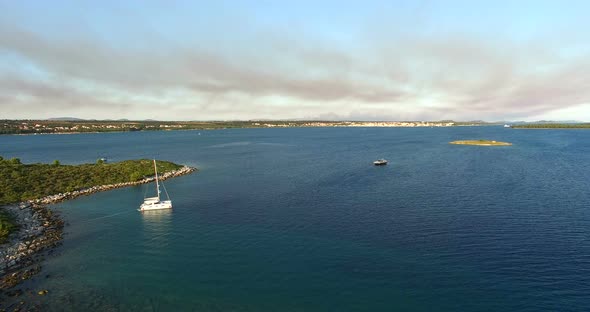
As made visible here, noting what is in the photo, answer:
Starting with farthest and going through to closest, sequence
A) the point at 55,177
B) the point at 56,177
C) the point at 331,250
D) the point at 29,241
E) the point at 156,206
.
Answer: the point at 56,177 < the point at 55,177 < the point at 156,206 < the point at 29,241 < the point at 331,250

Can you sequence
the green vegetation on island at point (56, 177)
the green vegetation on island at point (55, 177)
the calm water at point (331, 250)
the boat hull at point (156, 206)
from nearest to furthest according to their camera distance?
the calm water at point (331, 250)
the boat hull at point (156, 206)
the green vegetation on island at point (55, 177)
the green vegetation on island at point (56, 177)

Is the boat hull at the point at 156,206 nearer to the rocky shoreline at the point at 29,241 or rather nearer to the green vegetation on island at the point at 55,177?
the rocky shoreline at the point at 29,241

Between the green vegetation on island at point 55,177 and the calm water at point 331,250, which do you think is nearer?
the calm water at point 331,250

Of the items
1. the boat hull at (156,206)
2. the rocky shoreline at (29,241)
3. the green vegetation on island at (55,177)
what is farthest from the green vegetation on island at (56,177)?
the boat hull at (156,206)

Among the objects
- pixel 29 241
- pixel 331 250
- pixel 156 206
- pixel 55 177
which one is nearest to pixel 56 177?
pixel 55 177

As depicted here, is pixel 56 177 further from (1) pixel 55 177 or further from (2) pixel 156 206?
(2) pixel 156 206

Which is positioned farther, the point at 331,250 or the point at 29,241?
the point at 29,241

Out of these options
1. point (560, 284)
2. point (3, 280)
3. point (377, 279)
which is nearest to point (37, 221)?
point (3, 280)
